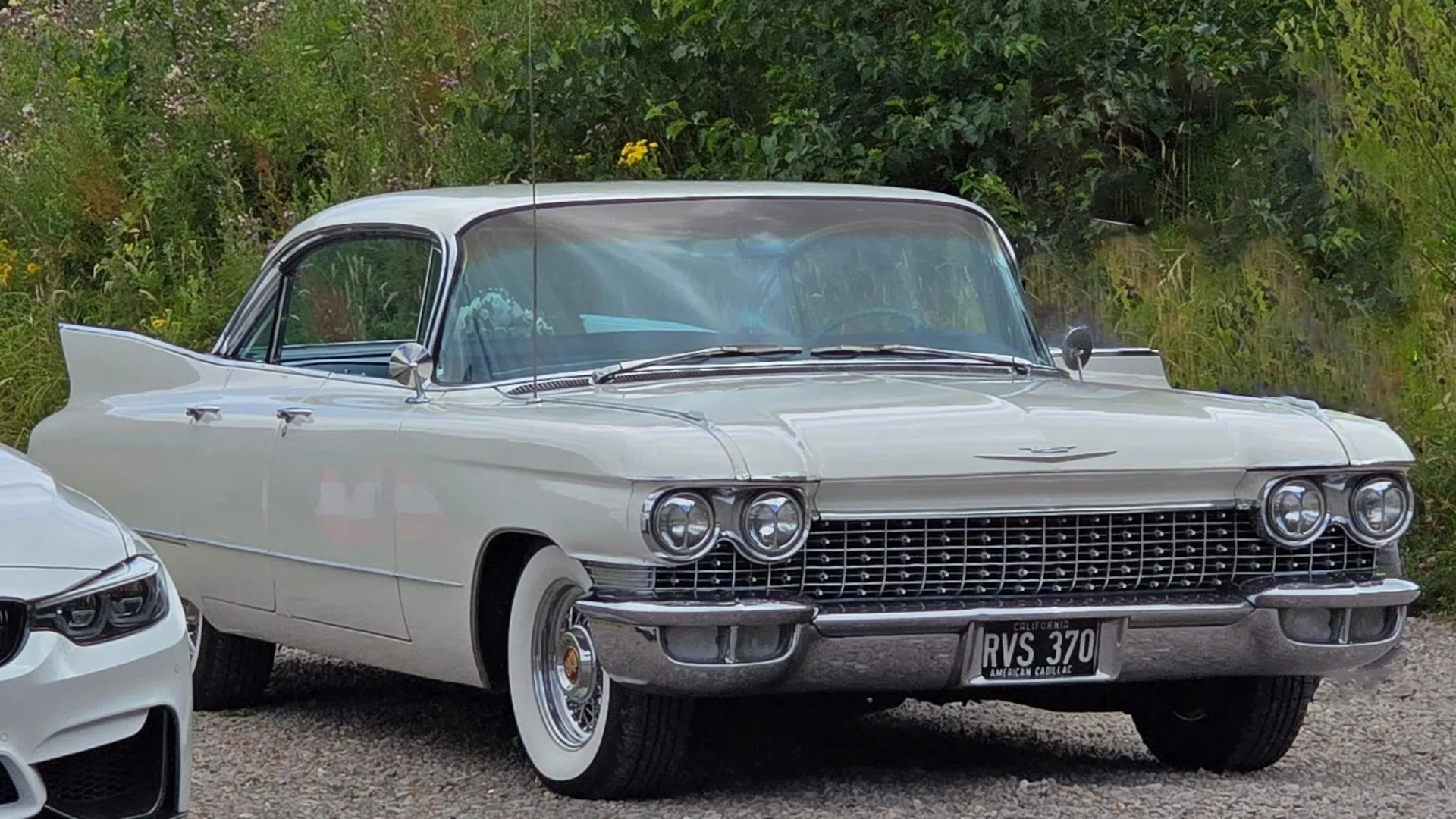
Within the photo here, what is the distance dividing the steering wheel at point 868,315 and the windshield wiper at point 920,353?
0.06 m

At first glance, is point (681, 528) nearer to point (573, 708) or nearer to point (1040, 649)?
point (573, 708)

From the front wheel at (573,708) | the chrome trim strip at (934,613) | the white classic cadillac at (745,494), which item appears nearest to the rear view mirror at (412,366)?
the white classic cadillac at (745,494)

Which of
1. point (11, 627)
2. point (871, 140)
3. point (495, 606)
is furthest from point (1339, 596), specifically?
point (871, 140)

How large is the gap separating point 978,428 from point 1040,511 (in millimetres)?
227

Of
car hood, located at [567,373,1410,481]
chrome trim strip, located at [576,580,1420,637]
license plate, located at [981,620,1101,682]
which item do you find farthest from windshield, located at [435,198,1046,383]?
license plate, located at [981,620,1101,682]

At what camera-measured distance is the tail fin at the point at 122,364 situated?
7.70 meters

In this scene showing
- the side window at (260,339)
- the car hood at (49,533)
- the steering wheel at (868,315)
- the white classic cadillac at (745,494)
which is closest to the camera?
the car hood at (49,533)

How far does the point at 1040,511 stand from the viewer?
558 cm

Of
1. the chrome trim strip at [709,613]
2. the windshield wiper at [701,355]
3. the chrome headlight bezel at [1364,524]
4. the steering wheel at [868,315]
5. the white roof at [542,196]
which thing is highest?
the white roof at [542,196]

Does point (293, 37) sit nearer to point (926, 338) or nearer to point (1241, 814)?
point (926, 338)

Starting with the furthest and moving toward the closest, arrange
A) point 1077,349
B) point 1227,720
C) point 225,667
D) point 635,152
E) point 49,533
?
point 635,152 → point 225,667 → point 1077,349 → point 1227,720 → point 49,533

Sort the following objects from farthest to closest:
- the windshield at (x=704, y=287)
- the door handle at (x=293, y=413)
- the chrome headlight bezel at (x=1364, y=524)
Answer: the door handle at (x=293, y=413) → the windshield at (x=704, y=287) → the chrome headlight bezel at (x=1364, y=524)

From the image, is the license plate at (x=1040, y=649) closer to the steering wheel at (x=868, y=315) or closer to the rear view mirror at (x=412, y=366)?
the steering wheel at (x=868, y=315)

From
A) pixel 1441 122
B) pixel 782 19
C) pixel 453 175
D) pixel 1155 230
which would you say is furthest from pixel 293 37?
pixel 1441 122
